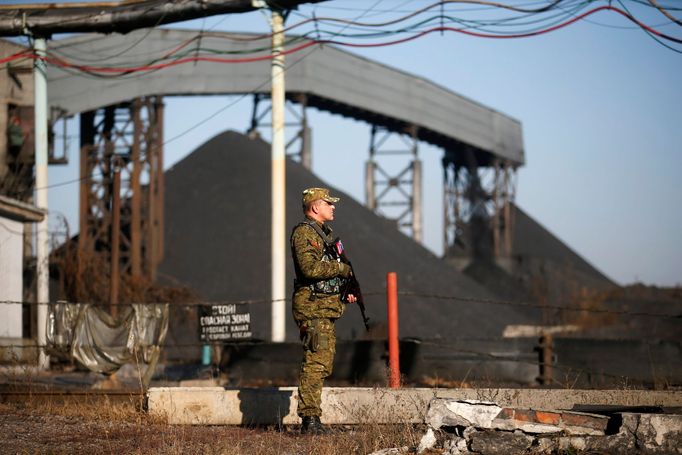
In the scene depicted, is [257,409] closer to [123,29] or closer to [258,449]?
[258,449]

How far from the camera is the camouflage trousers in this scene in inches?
314

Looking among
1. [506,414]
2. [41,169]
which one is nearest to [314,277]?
[506,414]

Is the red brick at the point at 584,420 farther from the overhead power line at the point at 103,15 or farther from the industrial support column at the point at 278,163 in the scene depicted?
the overhead power line at the point at 103,15

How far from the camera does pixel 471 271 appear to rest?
46.5m

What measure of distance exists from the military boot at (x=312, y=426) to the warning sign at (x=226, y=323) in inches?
191

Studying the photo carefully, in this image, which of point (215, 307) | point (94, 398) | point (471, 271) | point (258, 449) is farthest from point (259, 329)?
point (471, 271)

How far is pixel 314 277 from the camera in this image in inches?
310

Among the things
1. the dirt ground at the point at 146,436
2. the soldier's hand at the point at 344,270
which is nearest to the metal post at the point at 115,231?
the dirt ground at the point at 146,436

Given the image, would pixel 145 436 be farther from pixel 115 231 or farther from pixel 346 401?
pixel 115 231

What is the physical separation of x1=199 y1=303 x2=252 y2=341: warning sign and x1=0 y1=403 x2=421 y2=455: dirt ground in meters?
3.21

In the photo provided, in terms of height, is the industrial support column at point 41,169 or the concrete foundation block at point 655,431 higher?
the industrial support column at point 41,169

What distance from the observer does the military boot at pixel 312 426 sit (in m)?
7.99

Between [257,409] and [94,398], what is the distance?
97.2 inches

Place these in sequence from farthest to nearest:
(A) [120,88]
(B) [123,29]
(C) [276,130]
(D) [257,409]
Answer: (A) [120,88] < (B) [123,29] < (C) [276,130] < (D) [257,409]
